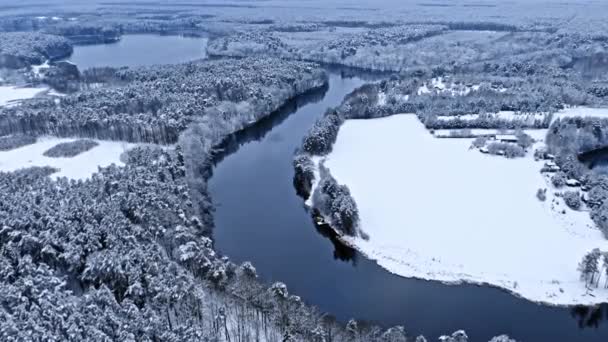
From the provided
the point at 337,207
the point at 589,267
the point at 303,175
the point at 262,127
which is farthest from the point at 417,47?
the point at 589,267

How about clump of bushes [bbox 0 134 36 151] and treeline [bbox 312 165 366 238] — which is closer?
treeline [bbox 312 165 366 238]

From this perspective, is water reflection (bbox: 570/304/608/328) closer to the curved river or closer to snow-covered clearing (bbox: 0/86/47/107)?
the curved river

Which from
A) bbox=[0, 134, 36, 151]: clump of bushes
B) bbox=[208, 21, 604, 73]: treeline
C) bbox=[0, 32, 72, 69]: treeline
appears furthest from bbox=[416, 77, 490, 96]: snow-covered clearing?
bbox=[0, 32, 72, 69]: treeline

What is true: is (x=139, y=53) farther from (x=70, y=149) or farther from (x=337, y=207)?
(x=337, y=207)

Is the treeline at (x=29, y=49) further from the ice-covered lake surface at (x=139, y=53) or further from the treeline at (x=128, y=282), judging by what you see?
the treeline at (x=128, y=282)

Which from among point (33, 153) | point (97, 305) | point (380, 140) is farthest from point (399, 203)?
point (33, 153)
